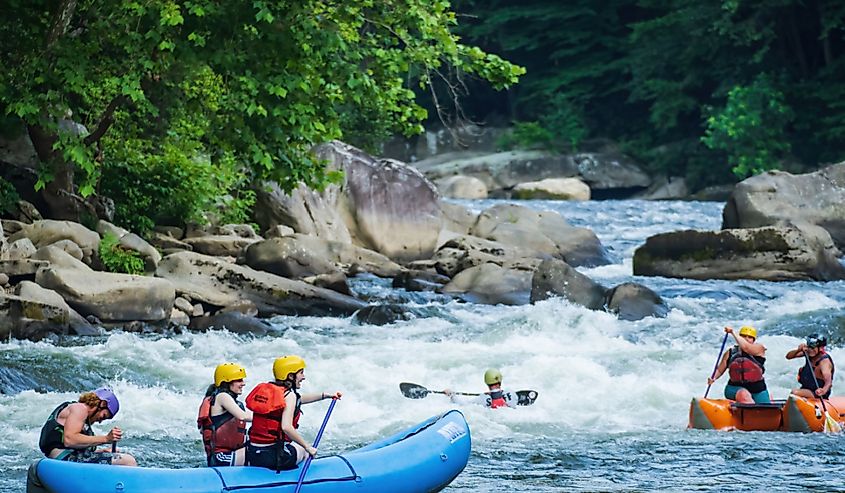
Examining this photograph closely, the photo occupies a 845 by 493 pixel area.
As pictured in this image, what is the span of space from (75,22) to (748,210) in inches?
440

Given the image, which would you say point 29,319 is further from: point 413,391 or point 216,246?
point 216,246

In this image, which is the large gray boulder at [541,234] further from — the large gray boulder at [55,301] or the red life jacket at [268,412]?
the red life jacket at [268,412]

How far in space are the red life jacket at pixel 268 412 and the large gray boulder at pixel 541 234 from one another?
13.6 meters

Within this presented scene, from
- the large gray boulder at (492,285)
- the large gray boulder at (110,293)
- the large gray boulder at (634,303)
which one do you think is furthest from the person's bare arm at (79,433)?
the large gray boulder at (492,285)

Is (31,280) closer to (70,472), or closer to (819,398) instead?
(70,472)

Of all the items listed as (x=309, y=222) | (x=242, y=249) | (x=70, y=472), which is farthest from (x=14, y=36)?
(x=70, y=472)

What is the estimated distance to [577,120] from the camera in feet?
132

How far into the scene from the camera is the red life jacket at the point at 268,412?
7.07 metres

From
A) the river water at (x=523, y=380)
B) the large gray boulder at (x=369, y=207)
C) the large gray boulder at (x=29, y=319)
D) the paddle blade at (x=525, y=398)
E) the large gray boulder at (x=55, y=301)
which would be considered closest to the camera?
the river water at (x=523, y=380)

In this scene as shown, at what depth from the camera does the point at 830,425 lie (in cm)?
988

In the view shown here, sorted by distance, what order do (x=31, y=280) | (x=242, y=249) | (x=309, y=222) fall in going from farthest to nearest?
(x=309, y=222) → (x=242, y=249) → (x=31, y=280)

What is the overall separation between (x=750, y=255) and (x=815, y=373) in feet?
26.9

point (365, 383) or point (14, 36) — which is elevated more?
point (14, 36)

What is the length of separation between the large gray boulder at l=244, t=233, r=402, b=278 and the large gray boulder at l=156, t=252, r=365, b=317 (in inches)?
34.5
